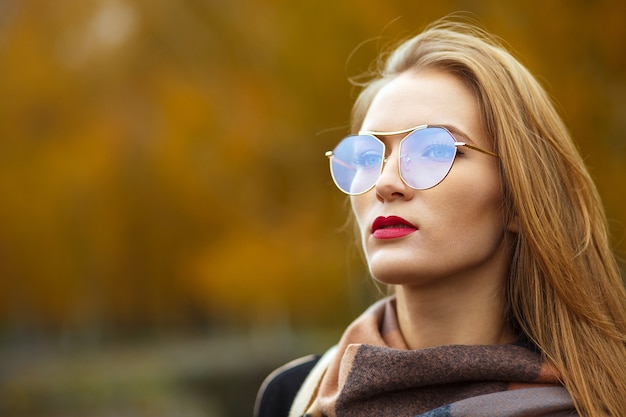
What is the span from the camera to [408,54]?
2406 mm

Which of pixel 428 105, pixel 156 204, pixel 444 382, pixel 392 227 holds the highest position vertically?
pixel 428 105

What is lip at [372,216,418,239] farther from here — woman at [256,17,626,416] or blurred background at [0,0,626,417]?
blurred background at [0,0,626,417]

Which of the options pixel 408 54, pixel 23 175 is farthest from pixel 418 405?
pixel 23 175

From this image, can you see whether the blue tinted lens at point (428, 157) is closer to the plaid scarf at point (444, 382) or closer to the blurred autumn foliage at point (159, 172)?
the plaid scarf at point (444, 382)

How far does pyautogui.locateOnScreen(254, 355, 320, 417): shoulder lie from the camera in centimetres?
269

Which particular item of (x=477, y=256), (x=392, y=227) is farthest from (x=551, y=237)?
(x=392, y=227)

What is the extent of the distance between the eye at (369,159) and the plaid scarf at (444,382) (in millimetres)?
494

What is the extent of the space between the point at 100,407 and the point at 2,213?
652cm

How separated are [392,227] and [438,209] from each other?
13 centimetres

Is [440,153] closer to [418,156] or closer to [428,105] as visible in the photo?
[418,156]

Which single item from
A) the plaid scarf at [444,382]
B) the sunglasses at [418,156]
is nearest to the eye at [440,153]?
the sunglasses at [418,156]

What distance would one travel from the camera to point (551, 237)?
6.97 feet

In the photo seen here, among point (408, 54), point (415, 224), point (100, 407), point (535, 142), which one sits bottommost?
→ point (100, 407)

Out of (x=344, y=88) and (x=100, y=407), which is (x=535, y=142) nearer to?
(x=344, y=88)
